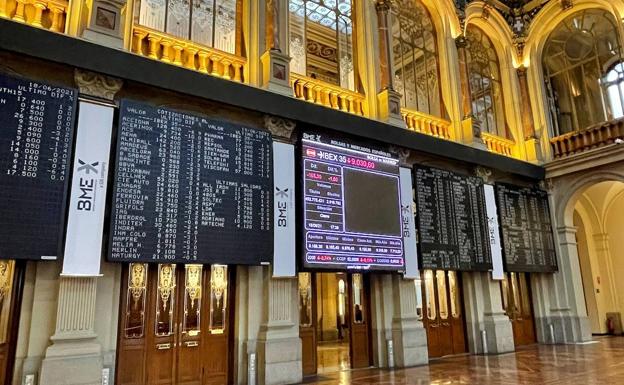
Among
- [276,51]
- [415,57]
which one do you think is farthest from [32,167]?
[415,57]

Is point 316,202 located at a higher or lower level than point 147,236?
higher

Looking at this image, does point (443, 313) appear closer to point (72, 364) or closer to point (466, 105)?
point (466, 105)

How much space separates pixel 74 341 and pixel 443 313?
6.67 m

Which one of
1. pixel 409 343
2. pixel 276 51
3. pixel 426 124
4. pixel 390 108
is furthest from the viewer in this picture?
pixel 426 124

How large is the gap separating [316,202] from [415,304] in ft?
9.02

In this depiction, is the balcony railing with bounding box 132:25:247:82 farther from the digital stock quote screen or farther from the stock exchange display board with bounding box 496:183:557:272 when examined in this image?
the stock exchange display board with bounding box 496:183:557:272

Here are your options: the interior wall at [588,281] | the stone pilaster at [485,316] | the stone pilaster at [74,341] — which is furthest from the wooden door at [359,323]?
the interior wall at [588,281]

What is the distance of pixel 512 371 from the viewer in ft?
23.0

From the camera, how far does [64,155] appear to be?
5402mm

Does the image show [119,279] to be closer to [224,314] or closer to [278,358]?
[224,314]

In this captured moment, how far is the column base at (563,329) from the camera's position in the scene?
34.3 ft

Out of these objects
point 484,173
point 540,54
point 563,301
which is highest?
point 540,54

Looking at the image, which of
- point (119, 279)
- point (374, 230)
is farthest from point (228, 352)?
point (374, 230)

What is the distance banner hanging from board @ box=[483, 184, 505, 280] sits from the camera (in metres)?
9.52
